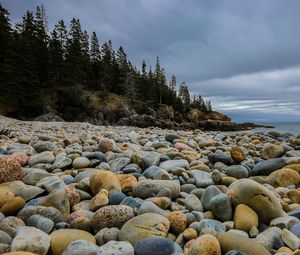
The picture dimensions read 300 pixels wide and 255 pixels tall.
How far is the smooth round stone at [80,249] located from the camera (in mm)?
1997

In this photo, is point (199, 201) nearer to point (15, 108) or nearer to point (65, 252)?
point (65, 252)

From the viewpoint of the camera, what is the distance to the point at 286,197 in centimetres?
363

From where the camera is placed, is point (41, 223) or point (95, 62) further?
point (95, 62)

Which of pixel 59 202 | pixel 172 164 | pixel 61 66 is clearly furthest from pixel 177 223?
pixel 61 66

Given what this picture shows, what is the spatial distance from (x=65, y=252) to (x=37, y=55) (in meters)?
42.7

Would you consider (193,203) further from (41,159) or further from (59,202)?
(41,159)

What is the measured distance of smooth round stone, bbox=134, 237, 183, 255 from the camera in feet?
7.00

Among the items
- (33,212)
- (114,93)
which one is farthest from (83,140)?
(114,93)

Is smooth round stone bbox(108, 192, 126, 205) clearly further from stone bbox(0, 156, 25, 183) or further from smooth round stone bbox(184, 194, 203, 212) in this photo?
stone bbox(0, 156, 25, 183)

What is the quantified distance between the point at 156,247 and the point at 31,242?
948mm

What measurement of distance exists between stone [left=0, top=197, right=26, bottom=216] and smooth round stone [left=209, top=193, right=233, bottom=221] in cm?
197

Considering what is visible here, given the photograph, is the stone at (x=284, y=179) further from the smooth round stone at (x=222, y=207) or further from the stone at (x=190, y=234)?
the stone at (x=190, y=234)

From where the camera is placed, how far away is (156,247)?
2.15 m

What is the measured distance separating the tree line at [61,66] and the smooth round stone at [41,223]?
112 ft
